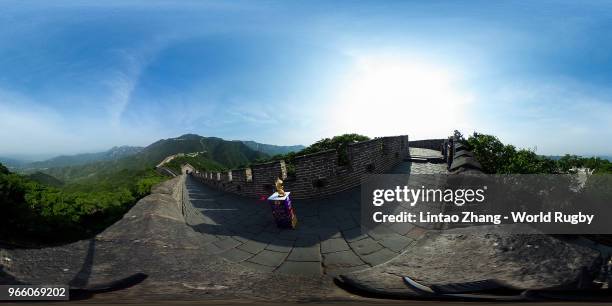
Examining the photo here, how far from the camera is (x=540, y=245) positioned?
8.55 ft

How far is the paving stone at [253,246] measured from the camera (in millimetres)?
3855

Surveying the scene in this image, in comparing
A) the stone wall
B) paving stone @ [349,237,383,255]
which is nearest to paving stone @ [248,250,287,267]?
paving stone @ [349,237,383,255]

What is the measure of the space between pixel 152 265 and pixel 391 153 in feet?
28.6

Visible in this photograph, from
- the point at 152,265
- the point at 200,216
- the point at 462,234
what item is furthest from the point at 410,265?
the point at 200,216

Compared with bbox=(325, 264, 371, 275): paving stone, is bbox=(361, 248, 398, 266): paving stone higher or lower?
higher

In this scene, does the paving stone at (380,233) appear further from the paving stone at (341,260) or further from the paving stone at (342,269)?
the paving stone at (342,269)

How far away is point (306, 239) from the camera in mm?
4207

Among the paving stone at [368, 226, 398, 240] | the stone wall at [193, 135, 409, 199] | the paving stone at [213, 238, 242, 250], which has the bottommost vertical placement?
the paving stone at [213, 238, 242, 250]

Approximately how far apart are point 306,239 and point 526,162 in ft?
12.1

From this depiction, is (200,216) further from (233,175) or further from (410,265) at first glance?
(410,265)

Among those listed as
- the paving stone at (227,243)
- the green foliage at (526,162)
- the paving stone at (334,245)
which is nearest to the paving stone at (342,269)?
the paving stone at (334,245)

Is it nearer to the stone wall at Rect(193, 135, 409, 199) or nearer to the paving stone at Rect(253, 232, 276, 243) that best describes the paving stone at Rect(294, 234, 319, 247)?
the paving stone at Rect(253, 232, 276, 243)

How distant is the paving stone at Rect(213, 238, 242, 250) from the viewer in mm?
4016

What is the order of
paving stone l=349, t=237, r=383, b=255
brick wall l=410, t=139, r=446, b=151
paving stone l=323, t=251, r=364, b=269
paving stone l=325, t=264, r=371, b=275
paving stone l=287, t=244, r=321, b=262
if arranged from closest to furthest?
1. paving stone l=325, t=264, r=371, b=275
2. paving stone l=323, t=251, r=364, b=269
3. paving stone l=287, t=244, r=321, b=262
4. paving stone l=349, t=237, r=383, b=255
5. brick wall l=410, t=139, r=446, b=151
